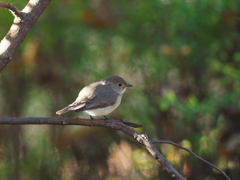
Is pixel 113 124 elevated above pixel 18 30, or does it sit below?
below

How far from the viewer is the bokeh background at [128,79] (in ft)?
15.4

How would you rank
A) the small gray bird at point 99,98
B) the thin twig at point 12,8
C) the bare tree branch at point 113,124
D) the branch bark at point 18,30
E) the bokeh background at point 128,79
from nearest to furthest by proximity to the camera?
1. the bare tree branch at point 113,124
2. the thin twig at point 12,8
3. the branch bark at point 18,30
4. the small gray bird at point 99,98
5. the bokeh background at point 128,79

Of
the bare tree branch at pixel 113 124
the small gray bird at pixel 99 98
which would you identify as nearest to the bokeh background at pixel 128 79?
the small gray bird at pixel 99 98

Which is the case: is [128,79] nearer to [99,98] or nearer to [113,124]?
[99,98]

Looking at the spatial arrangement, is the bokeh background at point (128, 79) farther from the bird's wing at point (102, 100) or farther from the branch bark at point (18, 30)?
the branch bark at point (18, 30)

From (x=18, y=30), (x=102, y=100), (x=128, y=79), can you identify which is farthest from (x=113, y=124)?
(x=128, y=79)

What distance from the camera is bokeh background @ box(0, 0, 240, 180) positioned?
15.4ft

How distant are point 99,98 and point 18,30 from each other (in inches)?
49.8

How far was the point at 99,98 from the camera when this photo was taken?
11.3ft

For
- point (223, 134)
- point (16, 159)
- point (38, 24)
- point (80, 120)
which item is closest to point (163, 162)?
point (80, 120)

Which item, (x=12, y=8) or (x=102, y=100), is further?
(x=102, y=100)

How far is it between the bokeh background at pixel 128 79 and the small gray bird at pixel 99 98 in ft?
3.34

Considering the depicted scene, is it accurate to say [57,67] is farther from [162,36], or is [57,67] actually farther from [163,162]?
[163,162]

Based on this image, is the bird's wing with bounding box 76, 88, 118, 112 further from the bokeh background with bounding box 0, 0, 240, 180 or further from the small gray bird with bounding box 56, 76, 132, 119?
the bokeh background with bounding box 0, 0, 240, 180
